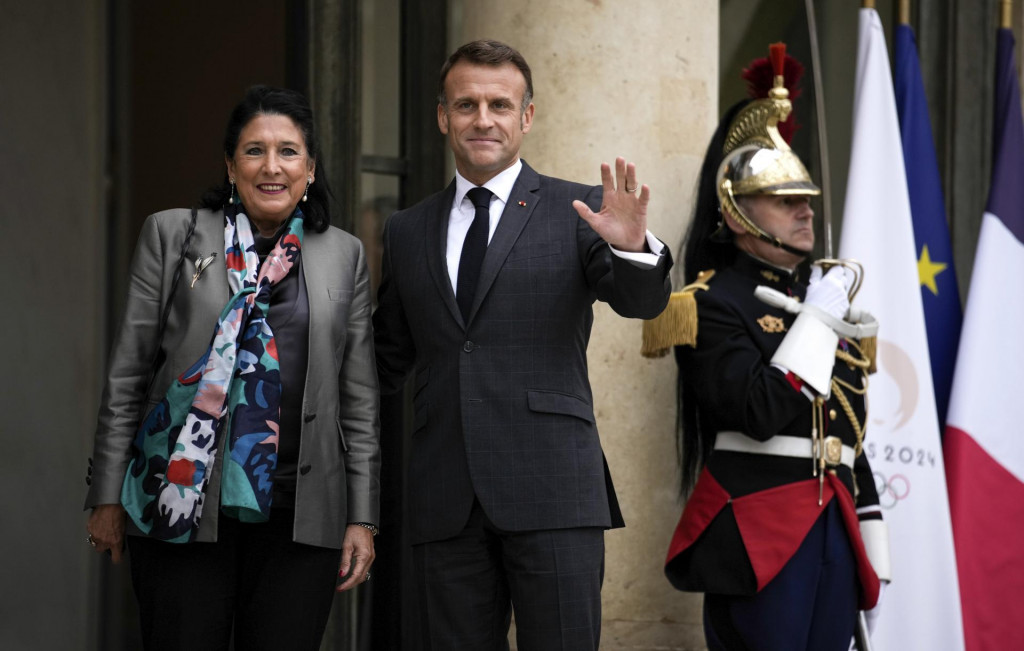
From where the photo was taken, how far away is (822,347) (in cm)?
374

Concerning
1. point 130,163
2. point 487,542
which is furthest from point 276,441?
point 130,163

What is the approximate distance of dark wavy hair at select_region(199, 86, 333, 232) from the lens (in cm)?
305

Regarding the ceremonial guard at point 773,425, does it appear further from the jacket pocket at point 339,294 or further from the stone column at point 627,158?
the jacket pocket at point 339,294

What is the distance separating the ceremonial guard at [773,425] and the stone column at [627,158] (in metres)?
0.18

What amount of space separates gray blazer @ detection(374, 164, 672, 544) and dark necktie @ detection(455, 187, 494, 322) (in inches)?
1.1

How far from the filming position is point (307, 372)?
2928 mm

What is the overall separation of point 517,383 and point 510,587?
445mm

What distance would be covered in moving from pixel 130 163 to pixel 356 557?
10.9ft

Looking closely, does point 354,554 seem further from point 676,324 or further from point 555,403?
point 676,324

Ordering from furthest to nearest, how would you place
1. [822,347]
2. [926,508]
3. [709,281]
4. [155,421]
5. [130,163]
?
[130,163] → [926,508] → [709,281] → [822,347] → [155,421]

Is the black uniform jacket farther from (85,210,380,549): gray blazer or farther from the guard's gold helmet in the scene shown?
(85,210,380,549): gray blazer

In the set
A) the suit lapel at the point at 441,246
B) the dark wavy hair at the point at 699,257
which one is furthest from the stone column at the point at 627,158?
the suit lapel at the point at 441,246

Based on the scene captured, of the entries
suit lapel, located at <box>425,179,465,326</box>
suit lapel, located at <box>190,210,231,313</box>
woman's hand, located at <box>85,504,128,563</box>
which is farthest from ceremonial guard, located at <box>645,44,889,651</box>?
woman's hand, located at <box>85,504,128,563</box>

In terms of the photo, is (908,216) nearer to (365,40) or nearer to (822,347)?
(822,347)
